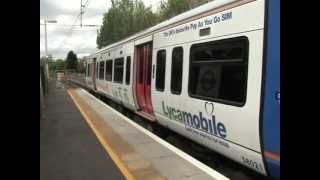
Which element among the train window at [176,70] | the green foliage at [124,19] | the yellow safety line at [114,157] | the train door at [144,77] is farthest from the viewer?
the green foliage at [124,19]

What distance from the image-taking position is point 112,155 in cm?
814

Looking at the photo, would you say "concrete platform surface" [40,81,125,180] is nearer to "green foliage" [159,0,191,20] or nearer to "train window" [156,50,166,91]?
"train window" [156,50,166,91]

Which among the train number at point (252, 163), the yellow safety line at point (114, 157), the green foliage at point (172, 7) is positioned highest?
the green foliage at point (172, 7)

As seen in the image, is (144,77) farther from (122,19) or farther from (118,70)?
(122,19)

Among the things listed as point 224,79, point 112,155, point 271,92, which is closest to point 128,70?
point 112,155

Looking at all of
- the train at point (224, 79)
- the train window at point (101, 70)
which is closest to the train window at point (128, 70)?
the train at point (224, 79)

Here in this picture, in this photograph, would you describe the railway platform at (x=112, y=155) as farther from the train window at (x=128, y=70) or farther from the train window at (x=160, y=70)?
the train window at (x=128, y=70)

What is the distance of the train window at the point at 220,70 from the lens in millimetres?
6012

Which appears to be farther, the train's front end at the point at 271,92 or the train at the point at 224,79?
the train at the point at 224,79

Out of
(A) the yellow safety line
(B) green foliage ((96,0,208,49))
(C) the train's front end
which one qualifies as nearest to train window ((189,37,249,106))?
(C) the train's front end

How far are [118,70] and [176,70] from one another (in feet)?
26.2
